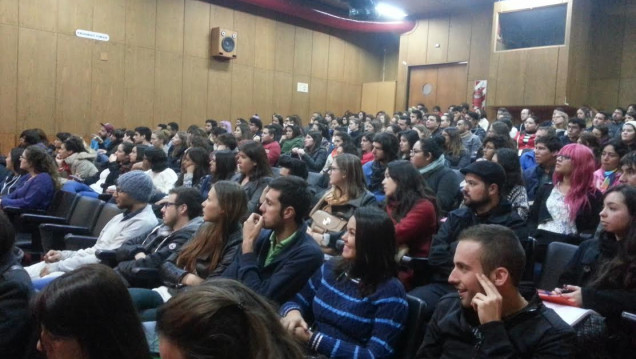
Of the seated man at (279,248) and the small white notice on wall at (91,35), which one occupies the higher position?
the small white notice on wall at (91,35)

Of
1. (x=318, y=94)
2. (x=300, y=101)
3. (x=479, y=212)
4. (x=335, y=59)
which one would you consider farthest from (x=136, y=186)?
(x=335, y=59)

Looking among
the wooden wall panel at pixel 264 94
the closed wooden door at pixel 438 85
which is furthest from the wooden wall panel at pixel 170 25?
the closed wooden door at pixel 438 85

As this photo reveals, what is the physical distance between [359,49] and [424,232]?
11.8 metres

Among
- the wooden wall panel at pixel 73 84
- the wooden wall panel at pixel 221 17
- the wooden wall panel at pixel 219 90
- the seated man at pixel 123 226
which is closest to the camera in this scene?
the seated man at pixel 123 226

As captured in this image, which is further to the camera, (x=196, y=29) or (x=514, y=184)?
(x=196, y=29)

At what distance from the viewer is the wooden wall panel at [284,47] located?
40.7 feet

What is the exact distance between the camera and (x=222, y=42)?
11.1 m

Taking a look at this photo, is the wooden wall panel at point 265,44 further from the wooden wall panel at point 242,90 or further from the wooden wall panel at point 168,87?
the wooden wall panel at point 168,87

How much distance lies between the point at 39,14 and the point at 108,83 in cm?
157

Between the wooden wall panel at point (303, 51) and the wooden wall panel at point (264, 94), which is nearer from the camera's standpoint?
the wooden wall panel at point (264, 94)

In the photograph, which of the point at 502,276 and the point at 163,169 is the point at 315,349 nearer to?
the point at 502,276

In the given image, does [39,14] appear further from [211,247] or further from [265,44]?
[211,247]

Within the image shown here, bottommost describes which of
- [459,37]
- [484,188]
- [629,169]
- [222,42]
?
[484,188]

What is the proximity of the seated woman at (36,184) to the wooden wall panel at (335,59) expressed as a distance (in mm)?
9571
